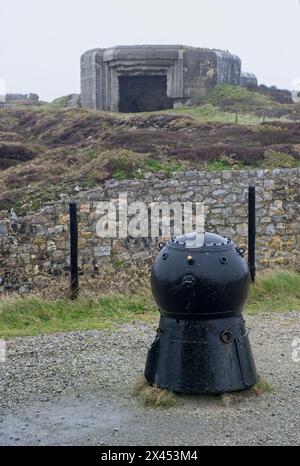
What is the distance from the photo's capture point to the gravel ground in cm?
505

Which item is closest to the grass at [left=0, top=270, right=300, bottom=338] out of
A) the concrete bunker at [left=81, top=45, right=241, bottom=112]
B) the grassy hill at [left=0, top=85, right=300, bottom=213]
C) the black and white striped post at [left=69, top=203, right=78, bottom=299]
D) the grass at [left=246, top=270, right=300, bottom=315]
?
the grass at [left=246, top=270, right=300, bottom=315]

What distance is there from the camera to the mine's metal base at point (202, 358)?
18.8ft

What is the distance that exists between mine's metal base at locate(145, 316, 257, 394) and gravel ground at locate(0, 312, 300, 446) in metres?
0.13

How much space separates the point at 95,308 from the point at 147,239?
318 cm

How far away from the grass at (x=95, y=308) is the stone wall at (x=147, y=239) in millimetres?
1832

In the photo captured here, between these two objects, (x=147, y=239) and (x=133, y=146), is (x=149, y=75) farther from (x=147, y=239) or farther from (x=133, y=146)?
(x=147, y=239)

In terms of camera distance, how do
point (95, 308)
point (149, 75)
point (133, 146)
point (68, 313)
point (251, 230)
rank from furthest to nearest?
point (149, 75) → point (133, 146) → point (251, 230) → point (95, 308) → point (68, 313)

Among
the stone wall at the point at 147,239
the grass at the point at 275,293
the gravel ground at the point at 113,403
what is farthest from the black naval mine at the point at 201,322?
the stone wall at the point at 147,239

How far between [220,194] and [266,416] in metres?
7.70

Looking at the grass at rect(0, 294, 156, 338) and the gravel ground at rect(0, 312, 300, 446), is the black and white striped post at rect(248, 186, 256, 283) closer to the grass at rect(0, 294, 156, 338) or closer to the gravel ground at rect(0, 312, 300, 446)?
the grass at rect(0, 294, 156, 338)

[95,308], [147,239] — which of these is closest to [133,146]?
[147,239]

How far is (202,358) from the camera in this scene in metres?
5.71

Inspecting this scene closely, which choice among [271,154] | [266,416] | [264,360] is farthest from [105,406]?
[271,154]

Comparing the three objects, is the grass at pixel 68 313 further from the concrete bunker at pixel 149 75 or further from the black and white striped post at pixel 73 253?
the concrete bunker at pixel 149 75
